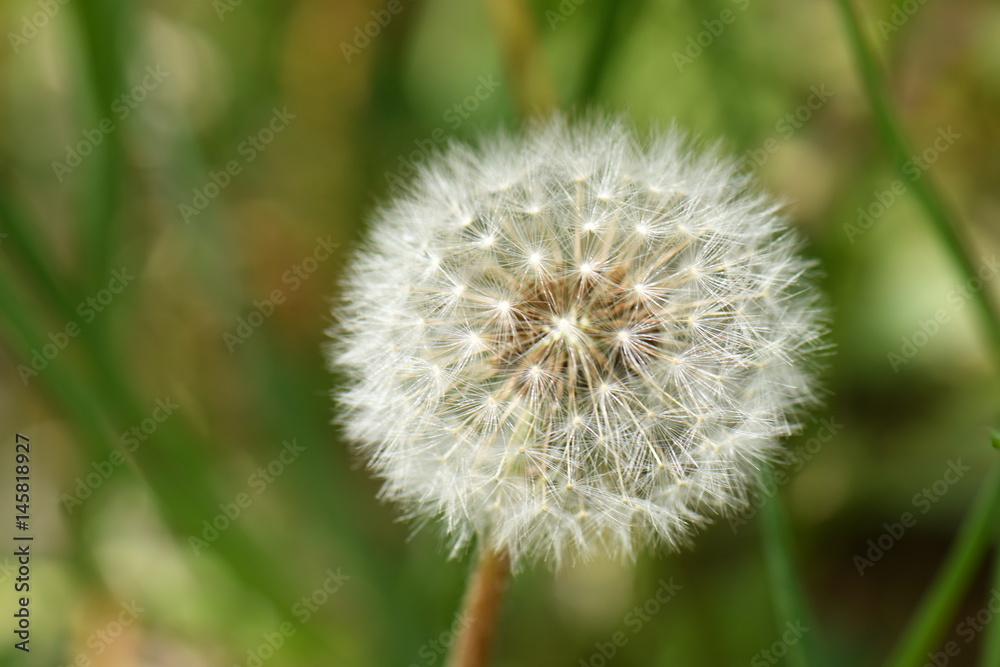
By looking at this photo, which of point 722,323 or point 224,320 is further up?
point 224,320

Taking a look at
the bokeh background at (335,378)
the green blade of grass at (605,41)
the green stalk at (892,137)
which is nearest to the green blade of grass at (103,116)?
the bokeh background at (335,378)

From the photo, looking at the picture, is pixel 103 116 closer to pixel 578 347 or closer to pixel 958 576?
pixel 578 347

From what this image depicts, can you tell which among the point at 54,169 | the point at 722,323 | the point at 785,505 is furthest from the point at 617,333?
the point at 54,169

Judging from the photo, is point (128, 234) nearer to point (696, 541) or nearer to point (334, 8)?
point (334, 8)

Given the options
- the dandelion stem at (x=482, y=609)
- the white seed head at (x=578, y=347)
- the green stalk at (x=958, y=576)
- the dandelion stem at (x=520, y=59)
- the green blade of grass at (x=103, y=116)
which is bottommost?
the green stalk at (x=958, y=576)

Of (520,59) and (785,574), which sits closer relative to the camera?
(785,574)

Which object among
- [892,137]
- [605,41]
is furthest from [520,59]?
[892,137]

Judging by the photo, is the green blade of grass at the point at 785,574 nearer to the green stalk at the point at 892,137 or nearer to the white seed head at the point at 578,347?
the white seed head at the point at 578,347
